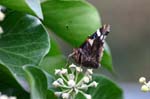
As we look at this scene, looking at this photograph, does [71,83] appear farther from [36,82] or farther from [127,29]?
[127,29]

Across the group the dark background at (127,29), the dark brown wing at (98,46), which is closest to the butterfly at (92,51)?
the dark brown wing at (98,46)

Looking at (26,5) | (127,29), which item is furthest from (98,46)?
(127,29)

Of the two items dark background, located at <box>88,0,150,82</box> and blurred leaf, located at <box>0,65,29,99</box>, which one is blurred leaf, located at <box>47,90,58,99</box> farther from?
dark background, located at <box>88,0,150,82</box>

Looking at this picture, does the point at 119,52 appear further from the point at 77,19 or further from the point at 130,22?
the point at 77,19

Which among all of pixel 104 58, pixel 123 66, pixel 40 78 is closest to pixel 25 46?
pixel 40 78

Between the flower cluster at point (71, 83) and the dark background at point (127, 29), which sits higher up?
the flower cluster at point (71, 83)

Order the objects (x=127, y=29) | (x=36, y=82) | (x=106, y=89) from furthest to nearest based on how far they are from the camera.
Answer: (x=127, y=29)
(x=106, y=89)
(x=36, y=82)

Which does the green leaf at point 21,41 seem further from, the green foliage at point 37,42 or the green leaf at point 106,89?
the green leaf at point 106,89
